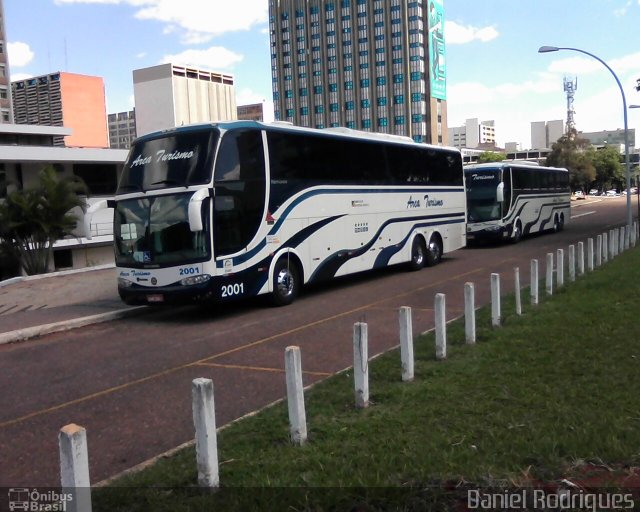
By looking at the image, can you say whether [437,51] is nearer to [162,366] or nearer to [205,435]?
[162,366]

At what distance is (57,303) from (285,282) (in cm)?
569

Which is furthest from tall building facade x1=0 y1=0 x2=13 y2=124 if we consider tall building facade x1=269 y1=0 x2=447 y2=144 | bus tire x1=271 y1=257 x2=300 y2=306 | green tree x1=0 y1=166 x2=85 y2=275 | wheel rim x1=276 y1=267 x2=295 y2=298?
wheel rim x1=276 y1=267 x2=295 y2=298

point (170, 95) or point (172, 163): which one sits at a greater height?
point (170, 95)

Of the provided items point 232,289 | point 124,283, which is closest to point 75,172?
point 124,283

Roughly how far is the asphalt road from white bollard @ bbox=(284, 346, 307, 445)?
3.95 ft

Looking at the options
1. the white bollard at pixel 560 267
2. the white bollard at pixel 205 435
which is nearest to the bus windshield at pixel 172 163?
the white bollard at pixel 560 267

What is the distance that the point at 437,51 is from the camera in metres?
138

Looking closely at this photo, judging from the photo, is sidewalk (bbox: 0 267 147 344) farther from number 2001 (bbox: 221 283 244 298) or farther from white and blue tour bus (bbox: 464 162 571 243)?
white and blue tour bus (bbox: 464 162 571 243)

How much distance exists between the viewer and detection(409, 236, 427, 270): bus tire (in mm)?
19891

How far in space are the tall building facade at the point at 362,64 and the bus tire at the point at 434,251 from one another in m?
114

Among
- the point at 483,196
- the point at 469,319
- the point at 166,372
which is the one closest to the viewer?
the point at 166,372

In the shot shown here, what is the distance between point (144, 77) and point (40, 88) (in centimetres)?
2141

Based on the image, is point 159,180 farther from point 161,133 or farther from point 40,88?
point 40,88

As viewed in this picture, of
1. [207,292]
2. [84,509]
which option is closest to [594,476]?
[84,509]
